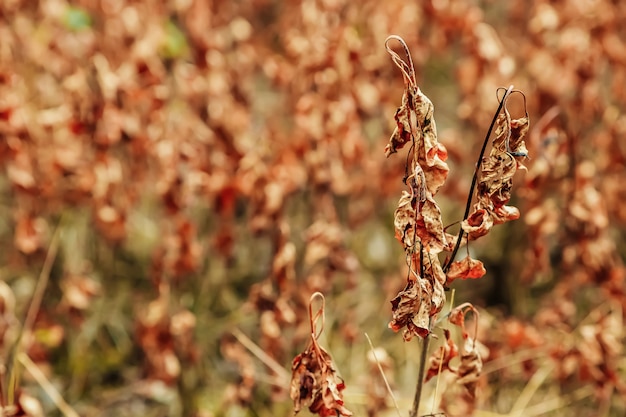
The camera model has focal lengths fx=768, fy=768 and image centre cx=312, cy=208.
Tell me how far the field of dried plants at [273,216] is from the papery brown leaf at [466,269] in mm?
554

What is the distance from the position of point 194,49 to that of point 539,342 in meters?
1.31

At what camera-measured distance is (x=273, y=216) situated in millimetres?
1922

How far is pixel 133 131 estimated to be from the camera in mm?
2059

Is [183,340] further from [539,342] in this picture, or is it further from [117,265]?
[539,342]

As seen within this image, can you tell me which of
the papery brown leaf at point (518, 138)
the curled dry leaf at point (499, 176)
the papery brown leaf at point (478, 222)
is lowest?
the papery brown leaf at point (478, 222)

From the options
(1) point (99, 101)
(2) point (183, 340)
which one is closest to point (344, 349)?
(2) point (183, 340)

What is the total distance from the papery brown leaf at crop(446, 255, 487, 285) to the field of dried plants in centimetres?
55

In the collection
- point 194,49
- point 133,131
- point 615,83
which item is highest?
point 615,83

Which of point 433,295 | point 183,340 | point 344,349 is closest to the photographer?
point 433,295

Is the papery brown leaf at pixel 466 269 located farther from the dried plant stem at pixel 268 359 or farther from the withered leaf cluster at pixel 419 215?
the dried plant stem at pixel 268 359

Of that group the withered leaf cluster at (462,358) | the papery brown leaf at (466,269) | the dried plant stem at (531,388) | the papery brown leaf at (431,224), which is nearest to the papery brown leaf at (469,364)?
the withered leaf cluster at (462,358)

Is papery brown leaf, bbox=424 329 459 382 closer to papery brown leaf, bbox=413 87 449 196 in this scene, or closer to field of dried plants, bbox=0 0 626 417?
papery brown leaf, bbox=413 87 449 196

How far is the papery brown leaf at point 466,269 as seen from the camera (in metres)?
1.07

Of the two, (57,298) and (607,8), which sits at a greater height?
(607,8)
